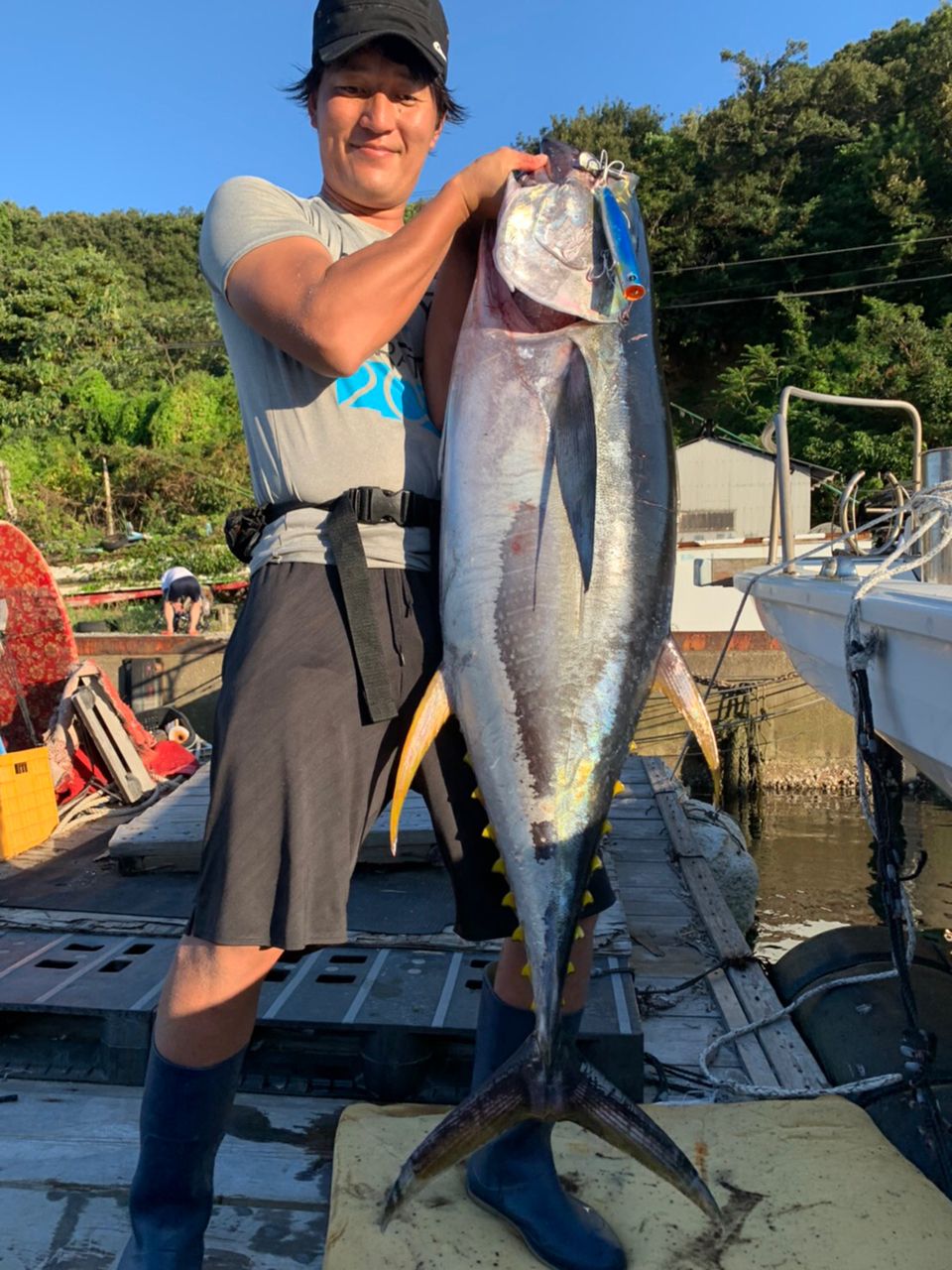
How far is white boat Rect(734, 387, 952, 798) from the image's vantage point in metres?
2.38

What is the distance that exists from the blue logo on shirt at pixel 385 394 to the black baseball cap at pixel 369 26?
55cm

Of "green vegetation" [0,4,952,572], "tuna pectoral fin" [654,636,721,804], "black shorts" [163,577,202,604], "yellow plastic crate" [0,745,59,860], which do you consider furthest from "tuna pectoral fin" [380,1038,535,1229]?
"green vegetation" [0,4,952,572]

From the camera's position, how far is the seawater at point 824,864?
8.82 m

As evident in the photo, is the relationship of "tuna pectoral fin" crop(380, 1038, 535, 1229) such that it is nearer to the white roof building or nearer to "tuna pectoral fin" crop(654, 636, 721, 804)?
"tuna pectoral fin" crop(654, 636, 721, 804)

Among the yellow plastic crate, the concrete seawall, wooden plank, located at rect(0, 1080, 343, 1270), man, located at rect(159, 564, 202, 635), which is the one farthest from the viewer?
man, located at rect(159, 564, 202, 635)

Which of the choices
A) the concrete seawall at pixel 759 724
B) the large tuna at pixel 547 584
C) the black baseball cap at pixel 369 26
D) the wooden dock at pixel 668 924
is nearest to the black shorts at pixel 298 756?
the large tuna at pixel 547 584

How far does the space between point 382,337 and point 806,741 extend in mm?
13271

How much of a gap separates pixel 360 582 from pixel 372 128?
89 cm

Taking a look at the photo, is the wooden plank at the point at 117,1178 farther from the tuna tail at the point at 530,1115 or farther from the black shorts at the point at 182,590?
the black shorts at the point at 182,590

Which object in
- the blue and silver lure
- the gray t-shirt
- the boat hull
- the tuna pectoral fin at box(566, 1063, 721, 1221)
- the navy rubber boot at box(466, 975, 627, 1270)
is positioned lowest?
the navy rubber boot at box(466, 975, 627, 1270)

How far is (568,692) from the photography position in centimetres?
165

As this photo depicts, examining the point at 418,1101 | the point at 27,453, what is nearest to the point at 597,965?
the point at 418,1101

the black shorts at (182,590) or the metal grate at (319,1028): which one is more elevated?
the black shorts at (182,590)

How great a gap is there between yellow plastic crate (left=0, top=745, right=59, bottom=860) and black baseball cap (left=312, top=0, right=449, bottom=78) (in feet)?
14.1
